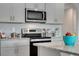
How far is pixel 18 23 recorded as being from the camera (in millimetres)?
4484

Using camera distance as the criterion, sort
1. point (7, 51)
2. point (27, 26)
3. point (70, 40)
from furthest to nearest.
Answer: point (27, 26) → point (7, 51) → point (70, 40)

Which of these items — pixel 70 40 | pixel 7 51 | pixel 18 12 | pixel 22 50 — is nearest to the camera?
pixel 70 40

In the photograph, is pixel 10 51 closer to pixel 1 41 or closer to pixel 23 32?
pixel 1 41

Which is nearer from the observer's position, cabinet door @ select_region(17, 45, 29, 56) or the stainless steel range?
cabinet door @ select_region(17, 45, 29, 56)

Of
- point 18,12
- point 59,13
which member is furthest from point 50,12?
point 18,12

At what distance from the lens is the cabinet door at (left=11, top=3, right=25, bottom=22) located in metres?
4.24

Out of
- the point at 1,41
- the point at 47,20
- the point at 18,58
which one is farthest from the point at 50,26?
the point at 18,58

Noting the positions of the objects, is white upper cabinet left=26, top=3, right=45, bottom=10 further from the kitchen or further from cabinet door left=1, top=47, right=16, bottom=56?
cabinet door left=1, top=47, right=16, bottom=56

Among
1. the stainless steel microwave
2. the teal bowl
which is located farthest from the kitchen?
the teal bowl

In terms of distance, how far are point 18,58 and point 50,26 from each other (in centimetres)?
409

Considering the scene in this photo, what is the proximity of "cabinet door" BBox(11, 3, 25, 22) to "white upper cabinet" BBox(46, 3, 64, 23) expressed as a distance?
33.4 inches

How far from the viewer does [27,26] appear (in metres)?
4.64

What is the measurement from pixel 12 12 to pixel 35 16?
74 centimetres

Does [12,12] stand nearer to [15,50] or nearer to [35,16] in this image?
[35,16]
